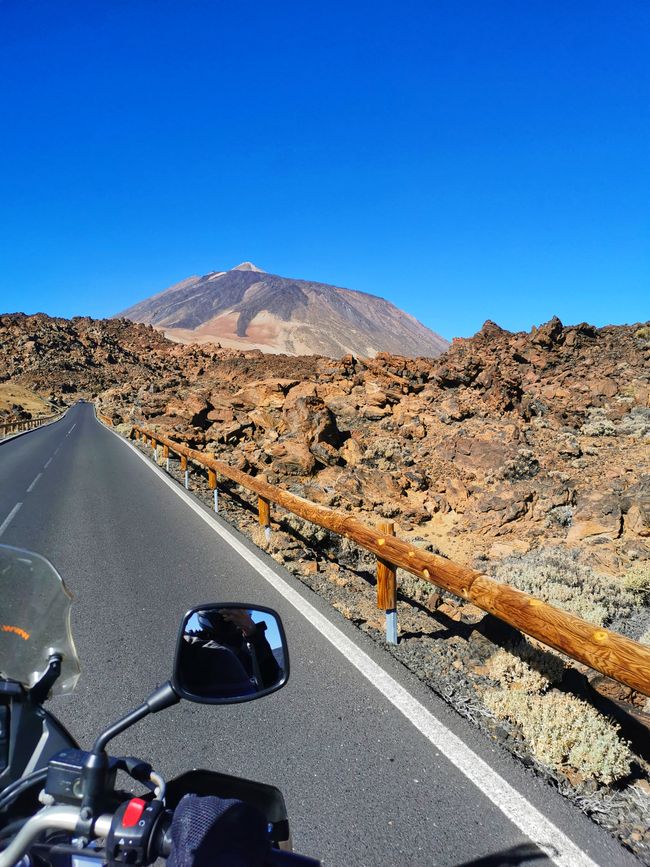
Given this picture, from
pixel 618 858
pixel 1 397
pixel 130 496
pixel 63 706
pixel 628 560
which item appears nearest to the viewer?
pixel 618 858

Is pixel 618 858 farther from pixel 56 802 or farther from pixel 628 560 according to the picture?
pixel 628 560

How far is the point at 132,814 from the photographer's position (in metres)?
1.15

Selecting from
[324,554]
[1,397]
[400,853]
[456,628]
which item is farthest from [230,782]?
[1,397]

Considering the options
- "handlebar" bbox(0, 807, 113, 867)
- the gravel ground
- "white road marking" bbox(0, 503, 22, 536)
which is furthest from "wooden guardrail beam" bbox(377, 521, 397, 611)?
"white road marking" bbox(0, 503, 22, 536)

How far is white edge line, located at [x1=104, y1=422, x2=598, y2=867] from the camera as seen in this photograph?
2445mm

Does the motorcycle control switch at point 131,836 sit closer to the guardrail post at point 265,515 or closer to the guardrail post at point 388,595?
the guardrail post at point 388,595

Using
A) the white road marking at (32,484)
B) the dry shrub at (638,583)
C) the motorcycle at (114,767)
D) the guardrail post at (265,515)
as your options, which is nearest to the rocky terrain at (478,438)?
the dry shrub at (638,583)

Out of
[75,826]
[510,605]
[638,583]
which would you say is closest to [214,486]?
[638,583]

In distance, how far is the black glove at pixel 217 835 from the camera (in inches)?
42.1

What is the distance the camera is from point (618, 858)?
7.85ft

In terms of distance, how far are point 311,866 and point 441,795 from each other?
6.54ft

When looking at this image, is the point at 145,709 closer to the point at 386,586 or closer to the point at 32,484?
the point at 386,586

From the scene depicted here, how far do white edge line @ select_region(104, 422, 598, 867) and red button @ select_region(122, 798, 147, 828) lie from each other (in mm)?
2029

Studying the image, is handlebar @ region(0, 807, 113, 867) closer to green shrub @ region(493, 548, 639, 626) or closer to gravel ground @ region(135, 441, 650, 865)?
gravel ground @ region(135, 441, 650, 865)
